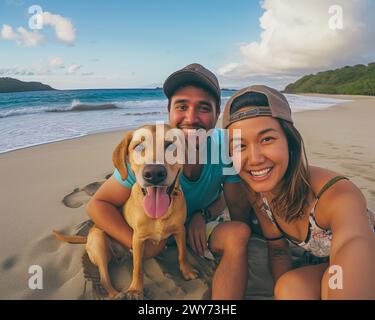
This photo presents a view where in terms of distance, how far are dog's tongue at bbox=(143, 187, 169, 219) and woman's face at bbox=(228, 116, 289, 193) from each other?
0.58 metres

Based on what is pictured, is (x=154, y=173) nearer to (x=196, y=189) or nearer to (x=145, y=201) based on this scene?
(x=145, y=201)

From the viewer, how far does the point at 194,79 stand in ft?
8.54

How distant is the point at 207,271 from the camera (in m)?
2.46

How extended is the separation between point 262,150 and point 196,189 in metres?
0.75

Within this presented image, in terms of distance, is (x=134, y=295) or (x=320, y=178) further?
(x=134, y=295)

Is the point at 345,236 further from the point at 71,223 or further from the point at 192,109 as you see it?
the point at 71,223

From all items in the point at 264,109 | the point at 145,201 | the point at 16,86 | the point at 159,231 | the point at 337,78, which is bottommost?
the point at 159,231

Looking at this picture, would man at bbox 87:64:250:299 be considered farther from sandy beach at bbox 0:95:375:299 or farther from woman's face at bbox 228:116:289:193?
woman's face at bbox 228:116:289:193

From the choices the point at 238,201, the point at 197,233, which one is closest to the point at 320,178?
the point at 238,201

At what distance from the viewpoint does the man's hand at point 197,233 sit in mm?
2446

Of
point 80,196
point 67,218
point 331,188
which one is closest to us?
point 331,188

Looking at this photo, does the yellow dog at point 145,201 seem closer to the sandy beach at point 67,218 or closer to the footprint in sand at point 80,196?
the sandy beach at point 67,218
